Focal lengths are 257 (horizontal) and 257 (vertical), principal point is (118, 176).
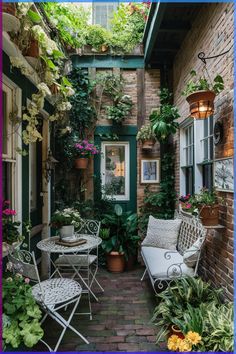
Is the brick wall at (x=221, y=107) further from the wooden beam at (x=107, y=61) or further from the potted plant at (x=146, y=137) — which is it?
the wooden beam at (x=107, y=61)

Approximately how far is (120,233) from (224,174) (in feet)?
7.71

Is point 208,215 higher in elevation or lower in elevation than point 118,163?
lower

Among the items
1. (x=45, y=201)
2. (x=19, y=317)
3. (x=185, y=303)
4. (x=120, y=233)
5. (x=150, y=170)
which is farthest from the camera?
(x=150, y=170)

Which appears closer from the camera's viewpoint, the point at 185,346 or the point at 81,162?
the point at 185,346

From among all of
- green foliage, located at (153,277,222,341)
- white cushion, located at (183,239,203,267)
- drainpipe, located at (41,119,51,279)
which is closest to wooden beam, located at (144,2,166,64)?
drainpipe, located at (41,119,51,279)

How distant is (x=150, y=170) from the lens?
473 centimetres

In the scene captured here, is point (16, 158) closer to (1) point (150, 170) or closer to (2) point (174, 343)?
(2) point (174, 343)

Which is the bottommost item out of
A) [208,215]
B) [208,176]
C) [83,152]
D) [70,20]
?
[208,215]

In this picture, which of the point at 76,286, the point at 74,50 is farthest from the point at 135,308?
the point at 74,50

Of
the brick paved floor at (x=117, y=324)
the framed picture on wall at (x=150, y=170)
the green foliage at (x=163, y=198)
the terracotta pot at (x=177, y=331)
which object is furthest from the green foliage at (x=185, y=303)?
the framed picture on wall at (x=150, y=170)

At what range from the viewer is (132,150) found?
4.79 meters

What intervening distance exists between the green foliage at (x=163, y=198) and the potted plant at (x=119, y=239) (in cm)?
21

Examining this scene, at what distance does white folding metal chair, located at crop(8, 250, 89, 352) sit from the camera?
6.73 feet

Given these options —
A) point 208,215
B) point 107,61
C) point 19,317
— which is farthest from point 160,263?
point 107,61
